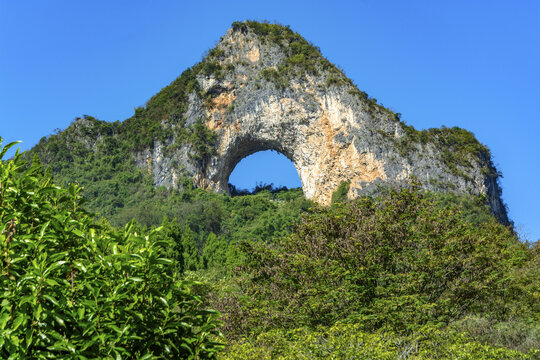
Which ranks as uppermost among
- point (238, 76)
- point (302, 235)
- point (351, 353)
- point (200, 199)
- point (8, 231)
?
point (238, 76)

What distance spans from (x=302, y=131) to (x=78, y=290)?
5768 centimetres

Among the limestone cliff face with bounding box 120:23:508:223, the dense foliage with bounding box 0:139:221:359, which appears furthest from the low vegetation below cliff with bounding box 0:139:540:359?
the limestone cliff face with bounding box 120:23:508:223

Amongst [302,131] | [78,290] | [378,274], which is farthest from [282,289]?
[302,131]

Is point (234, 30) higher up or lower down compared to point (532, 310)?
higher up

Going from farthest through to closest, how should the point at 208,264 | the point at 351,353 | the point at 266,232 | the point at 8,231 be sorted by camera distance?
the point at 266,232, the point at 208,264, the point at 351,353, the point at 8,231

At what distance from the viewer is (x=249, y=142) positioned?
6462 centimetres

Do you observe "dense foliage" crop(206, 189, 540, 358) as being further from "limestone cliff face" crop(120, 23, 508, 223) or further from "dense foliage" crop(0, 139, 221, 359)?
"limestone cliff face" crop(120, 23, 508, 223)

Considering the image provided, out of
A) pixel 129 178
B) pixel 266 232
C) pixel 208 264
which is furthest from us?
pixel 129 178

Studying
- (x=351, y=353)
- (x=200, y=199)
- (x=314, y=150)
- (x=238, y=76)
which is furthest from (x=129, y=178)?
(x=351, y=353)

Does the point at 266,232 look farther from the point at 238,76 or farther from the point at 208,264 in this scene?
the point at 238,76

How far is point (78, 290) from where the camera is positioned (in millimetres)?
4141

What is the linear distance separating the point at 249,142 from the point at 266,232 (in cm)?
1627

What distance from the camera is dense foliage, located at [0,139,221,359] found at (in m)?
3.79

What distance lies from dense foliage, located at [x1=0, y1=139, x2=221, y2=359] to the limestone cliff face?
52.4m
